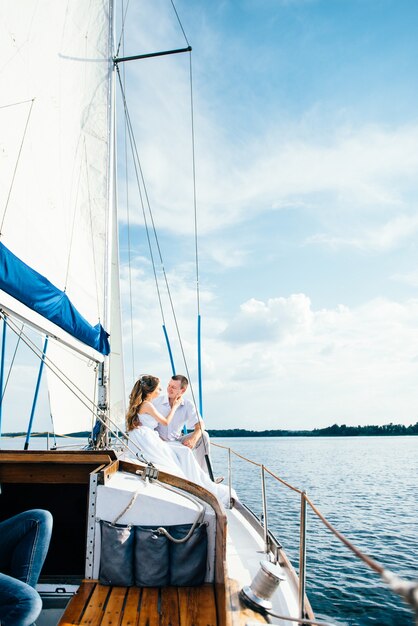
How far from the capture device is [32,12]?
4016 mm

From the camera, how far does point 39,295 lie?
12.7 ft

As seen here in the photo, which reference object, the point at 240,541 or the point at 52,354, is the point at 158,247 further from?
the point at 240,541

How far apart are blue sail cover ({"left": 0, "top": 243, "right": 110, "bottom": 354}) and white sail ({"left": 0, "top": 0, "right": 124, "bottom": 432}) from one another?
0.15 m

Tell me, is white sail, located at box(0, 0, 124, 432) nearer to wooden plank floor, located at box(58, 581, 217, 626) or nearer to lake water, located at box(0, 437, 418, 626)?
wooden plank floor, located at box(58, 581, 217, 626)

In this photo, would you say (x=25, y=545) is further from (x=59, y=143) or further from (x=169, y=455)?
(x=59, y=143)

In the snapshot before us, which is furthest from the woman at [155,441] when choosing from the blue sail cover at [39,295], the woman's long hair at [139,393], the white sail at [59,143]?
the white sail at [59,143]

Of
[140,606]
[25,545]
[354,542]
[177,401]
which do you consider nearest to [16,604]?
[25,545]

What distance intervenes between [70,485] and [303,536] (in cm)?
242

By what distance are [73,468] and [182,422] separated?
2495mm

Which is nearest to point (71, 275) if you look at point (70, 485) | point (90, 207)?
point (90, 207)

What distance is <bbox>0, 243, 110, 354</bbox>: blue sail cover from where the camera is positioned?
3.40m

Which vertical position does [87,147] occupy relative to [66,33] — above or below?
below

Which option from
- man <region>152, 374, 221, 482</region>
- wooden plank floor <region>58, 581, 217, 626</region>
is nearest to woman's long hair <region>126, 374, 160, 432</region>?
man <region>152, 374, 221, 482</region>

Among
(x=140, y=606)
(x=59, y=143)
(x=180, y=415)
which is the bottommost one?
(x=140, y=606)
